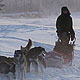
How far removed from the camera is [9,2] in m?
50.7

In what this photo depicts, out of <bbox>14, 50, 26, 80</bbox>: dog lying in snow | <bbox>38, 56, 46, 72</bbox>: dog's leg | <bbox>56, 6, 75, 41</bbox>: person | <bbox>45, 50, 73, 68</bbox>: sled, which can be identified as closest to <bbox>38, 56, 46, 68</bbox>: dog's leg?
<bbox>38, 56, 46, 72</bbox>: dog's leg

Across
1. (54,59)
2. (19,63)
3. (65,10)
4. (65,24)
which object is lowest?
(54,59)

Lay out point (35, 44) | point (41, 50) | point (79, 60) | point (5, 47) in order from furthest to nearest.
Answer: point (35, 44) < point (5, 47) < point (79, 60) < point (41, 50)

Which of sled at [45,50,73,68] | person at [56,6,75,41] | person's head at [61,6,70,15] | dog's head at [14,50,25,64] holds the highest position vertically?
person's head at [61,6,70,15]

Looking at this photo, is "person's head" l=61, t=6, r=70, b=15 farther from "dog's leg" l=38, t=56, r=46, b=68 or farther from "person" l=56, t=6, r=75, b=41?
"dog's leg" l=38, t=56, r=46, b=68

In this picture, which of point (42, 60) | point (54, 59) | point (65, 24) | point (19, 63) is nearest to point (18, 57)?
point (19, 63)

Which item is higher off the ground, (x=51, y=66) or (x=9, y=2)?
(x=9, y=2)

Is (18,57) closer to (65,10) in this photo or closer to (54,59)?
(54,59)

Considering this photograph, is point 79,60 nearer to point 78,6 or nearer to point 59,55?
point 59,55

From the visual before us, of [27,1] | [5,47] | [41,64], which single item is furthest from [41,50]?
[27,1]

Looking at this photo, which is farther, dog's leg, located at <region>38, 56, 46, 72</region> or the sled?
the sled

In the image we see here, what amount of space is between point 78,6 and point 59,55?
161ft

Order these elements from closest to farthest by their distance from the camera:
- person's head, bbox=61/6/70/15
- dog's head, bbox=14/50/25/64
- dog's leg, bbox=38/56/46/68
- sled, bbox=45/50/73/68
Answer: dog's head, bbox=14/50/25/64
dog's leg, bbox=38/56/46/68
sled, bbox=45/50/73/68
person's head, bbox=61/6/70/15

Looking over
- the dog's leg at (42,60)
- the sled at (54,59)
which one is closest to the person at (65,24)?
the sled at (54,59)
